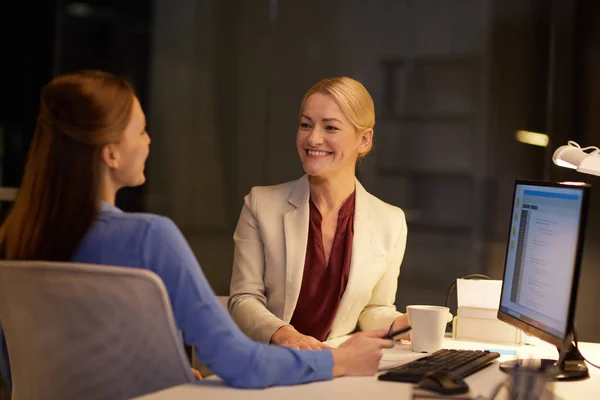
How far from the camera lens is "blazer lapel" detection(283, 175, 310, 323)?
281cm

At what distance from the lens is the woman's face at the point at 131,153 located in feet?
5.82

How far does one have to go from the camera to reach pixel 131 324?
5.42 ft

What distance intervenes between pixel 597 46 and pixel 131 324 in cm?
284

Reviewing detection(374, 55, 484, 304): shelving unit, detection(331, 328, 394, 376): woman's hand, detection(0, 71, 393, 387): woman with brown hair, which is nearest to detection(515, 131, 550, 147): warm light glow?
detection(374, 55, 484, 304): shelving unit

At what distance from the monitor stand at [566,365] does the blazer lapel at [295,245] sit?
89 cm

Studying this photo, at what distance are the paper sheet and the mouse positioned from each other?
2.66 feet

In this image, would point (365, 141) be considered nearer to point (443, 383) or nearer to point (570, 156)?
point (570, 156)

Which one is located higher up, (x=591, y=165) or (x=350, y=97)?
(x=350, y=97)

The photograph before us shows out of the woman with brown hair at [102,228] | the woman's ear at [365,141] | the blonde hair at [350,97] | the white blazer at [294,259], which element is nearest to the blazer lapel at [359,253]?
the white blazer at [294,259]

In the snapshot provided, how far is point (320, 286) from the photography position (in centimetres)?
289

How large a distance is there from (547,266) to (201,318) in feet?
2.84

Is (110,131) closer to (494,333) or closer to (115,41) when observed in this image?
(494,333)

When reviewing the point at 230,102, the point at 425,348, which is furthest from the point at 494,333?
the point at 230,102

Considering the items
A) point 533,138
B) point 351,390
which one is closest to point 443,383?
point 351,390
